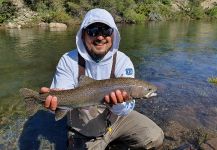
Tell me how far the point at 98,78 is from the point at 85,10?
45.2m

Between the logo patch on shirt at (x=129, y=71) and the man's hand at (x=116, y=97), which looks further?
the logo patch on shirt at (x=129, y=71)

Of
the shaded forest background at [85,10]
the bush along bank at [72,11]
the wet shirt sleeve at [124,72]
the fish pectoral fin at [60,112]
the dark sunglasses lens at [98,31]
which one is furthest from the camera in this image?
the shaded forest background at [85,10]

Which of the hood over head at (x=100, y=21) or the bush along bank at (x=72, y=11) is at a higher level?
the hood over head at (x=100, y=21)

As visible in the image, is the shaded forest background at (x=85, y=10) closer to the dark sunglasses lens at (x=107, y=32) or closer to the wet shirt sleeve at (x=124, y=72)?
the wet shirt sleeve at (x=124, y=72)

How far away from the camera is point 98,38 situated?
5285 millimetres

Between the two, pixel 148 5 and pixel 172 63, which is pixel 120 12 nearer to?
pixel 148 5

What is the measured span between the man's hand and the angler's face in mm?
1029

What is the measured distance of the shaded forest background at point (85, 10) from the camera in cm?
4459

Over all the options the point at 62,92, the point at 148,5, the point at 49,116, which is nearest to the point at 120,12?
the point at 148,5

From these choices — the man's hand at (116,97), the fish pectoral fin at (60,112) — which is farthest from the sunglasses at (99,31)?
the fish pectoral fin at (60,112)

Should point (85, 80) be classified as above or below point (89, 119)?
above

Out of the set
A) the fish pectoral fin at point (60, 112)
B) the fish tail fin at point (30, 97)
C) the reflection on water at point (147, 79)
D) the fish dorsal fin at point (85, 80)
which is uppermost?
the fish dorsal fin at point (85, 80)

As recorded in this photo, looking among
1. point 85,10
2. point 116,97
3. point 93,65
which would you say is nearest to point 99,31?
point 93,65

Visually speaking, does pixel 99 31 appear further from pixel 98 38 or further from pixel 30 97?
pixel 30 97
